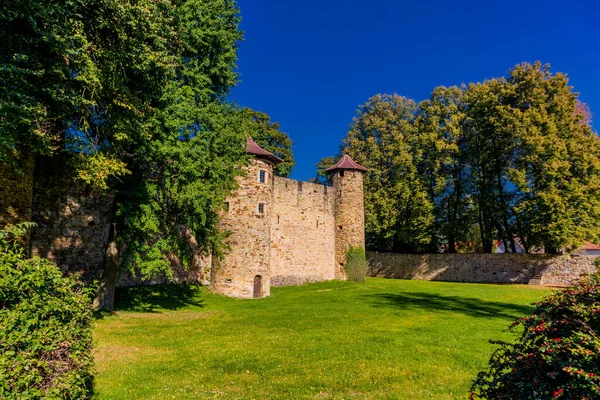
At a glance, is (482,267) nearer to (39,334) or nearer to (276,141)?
(276,141)

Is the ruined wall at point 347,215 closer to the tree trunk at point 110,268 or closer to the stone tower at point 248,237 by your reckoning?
the stone tower at point 248,237

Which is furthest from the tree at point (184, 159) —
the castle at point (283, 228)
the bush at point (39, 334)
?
the bush at point (39, 334)

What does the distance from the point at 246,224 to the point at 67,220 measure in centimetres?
776

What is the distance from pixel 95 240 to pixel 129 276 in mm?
2334

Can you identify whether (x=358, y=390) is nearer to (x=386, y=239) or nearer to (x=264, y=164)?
(x=264, y=164)

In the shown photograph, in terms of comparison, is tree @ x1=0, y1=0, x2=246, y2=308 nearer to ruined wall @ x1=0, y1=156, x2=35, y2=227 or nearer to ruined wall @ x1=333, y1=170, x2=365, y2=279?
ruined wall @ x1=0, y1=156, x2=35, y2=227

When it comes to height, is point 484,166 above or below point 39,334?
above

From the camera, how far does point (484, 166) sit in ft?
→ 94.7

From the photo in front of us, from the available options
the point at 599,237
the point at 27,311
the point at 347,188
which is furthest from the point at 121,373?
the point at 599,237

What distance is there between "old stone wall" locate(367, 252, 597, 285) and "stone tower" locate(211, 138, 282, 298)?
18493 millimetres

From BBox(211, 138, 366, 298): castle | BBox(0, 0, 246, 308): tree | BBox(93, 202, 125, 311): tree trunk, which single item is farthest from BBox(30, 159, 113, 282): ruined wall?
BBox(211, 138, 366, 298): castle

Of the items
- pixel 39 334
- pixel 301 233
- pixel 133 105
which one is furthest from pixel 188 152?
pixel 301 233

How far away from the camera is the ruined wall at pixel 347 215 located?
26906 millimetres

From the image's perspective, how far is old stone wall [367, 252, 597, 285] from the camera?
81.2 feet
